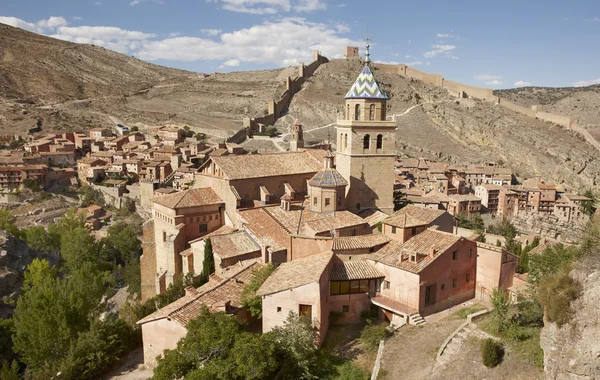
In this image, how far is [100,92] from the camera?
117562 millimetres

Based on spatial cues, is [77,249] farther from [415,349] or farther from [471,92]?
[471,92]

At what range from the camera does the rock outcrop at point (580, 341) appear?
10.7 m

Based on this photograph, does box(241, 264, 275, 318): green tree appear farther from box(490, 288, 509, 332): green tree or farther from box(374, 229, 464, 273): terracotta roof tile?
box(490, 288, 509, 332): green tree

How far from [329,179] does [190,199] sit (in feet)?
26.8

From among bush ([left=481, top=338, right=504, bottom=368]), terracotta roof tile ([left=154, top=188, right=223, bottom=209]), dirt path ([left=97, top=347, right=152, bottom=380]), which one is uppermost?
terracotta roof tile ([left=154, top=188, right=223, bottom=209])

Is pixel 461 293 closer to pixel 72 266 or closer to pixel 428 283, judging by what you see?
pixel 428 283

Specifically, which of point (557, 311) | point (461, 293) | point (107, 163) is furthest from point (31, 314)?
point (107, 163)

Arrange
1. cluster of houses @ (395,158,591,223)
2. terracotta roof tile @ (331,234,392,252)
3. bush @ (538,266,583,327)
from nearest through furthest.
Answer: bush @ (538,266,583,327) → terracotta roof tile @ (331,234,392,252) → cluster of houses @ (395,158,591,223)

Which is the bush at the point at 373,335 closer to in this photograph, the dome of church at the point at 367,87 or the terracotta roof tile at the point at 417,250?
A: the terracotta roof tile at the point at 417,250

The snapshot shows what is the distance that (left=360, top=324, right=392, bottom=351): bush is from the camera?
1678 centimetres

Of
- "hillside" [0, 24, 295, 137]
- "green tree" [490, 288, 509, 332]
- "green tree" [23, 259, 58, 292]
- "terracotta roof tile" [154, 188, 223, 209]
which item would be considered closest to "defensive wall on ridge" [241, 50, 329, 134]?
"hillside" [0, 24, 295, 137]

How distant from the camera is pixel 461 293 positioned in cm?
2028

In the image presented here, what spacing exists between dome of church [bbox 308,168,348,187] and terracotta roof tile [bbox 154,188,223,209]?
20.0 ft

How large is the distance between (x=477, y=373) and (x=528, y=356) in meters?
1.61
